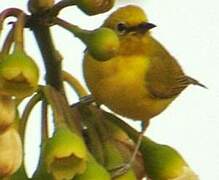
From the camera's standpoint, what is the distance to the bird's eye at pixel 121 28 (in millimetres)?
1329

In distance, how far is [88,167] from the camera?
89 centimetres

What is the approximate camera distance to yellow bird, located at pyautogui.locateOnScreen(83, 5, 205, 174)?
1.32 metres

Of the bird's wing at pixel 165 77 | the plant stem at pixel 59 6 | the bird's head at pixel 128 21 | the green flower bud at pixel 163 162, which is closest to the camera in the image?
the plant stem at pixel 59 6

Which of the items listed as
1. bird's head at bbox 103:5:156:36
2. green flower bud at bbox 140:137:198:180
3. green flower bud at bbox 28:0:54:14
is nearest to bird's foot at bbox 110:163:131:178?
green flower bud at bbox 140:137:198:180

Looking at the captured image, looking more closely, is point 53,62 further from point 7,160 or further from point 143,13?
point 143,13

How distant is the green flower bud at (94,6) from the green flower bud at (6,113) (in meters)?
0.15

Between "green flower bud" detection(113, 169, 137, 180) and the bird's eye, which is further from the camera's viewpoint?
the bird's eye

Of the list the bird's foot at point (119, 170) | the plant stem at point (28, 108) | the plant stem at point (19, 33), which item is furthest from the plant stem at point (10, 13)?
the bird's foot at point (119, 170)

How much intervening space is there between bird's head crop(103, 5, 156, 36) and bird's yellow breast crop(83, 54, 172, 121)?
0.23 feet

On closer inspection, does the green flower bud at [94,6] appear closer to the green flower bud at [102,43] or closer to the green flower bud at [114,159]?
the green flower bud at [102,43]

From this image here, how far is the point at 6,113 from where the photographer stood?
85 cm

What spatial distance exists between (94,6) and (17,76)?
0.51ft

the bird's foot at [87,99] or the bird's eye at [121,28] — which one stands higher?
the bird's eye at [121,28]

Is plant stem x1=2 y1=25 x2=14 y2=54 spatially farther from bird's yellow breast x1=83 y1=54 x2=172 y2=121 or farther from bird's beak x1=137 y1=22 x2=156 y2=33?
bird's beak x1=137 y1=22 x2=156 y2=33
